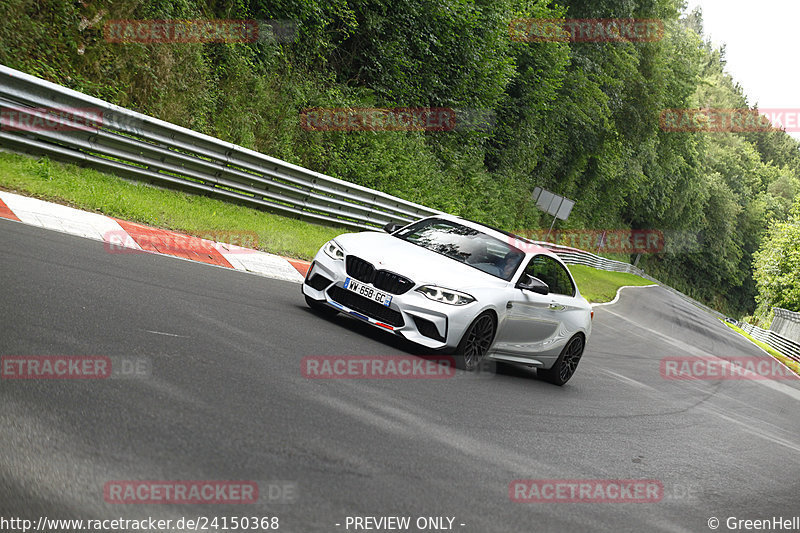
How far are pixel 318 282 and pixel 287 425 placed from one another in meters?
3.99

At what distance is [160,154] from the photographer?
1325 centimetres

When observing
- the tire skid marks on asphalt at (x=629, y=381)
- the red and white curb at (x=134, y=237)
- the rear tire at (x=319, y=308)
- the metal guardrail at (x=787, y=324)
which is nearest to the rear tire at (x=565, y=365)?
the tire skid marks on asphalt at (x=629, y=381)

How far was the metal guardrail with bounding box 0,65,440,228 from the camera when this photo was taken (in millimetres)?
11047

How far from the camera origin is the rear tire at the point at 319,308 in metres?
8.95

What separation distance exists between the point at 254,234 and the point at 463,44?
57.9 feet

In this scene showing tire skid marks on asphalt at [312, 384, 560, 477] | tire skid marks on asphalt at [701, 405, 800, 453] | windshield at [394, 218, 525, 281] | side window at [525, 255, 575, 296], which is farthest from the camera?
tire skid marks on asphalt at [701, 405, 800, 453]

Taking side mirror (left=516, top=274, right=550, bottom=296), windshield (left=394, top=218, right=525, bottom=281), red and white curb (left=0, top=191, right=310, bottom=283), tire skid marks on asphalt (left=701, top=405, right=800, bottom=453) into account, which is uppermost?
A: windshield (left=394, top=218, right=525, bottom=281)

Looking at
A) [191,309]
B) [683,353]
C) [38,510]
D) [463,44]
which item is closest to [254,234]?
[191,309]

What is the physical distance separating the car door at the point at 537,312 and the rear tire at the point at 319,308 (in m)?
1.93

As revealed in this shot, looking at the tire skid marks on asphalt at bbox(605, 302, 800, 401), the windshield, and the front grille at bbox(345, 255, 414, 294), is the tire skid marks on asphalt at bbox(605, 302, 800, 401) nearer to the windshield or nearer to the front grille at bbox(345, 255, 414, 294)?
the windshield

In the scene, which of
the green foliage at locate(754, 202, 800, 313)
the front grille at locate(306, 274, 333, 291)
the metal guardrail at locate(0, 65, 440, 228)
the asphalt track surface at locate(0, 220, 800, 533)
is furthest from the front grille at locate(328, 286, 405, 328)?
the green foliage at locate(754, 202, 800, 313)

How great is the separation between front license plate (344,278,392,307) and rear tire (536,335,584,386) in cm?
291

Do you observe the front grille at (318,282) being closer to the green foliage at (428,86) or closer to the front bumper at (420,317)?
the front bumper at (420,317)

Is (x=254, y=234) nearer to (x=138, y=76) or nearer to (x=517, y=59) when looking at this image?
(x=138, y=76)
